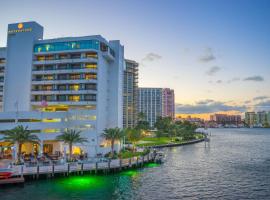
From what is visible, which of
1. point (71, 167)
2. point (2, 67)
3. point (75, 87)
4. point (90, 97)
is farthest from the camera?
point (2, 67)

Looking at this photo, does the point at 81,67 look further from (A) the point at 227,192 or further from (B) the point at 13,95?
(A) the point at 227,192

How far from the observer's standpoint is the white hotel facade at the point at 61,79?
275ft

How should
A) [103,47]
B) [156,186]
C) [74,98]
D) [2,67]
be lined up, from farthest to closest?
[2,67], [103,47], [74,98], [156,186]

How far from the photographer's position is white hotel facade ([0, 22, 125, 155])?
83.9 metres

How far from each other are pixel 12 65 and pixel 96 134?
3943 centimetres

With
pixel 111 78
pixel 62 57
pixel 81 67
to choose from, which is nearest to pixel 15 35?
pixel 62 57

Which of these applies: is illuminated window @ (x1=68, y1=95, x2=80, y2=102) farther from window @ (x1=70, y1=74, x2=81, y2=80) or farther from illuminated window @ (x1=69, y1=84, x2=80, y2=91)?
window @ (x1=70, y1=74, x2=81, y2=80)

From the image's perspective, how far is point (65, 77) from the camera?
89625 millimetres

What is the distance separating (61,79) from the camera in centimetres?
8962

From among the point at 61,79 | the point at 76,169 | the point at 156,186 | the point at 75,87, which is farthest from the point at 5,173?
the point at 61,79

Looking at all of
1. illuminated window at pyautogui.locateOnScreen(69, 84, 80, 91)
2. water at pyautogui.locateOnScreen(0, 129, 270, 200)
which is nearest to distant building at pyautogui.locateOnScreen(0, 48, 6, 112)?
illuminated window at pyautogui.locateOnScreen(69, 84, 80, 91)

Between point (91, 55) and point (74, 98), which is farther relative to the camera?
point (91, 55)

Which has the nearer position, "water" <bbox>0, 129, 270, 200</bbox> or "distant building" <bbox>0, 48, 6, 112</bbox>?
"water" <bbox>0, 129, 270, 200</bbox>

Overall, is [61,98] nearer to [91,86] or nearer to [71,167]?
[91,86]
